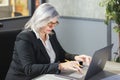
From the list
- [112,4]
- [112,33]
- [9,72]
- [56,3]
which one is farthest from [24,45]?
[56,3]

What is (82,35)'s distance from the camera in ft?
12.5

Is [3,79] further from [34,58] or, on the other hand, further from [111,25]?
[111,25]

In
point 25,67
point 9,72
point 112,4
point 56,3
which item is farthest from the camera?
point 56,3

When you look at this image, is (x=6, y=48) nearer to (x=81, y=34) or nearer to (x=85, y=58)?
(x=85, y=58)

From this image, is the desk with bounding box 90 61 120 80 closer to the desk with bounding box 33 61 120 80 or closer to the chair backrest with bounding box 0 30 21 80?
the desk with bounding box 33 61 120 80

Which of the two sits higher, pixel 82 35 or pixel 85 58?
pixel 85 58

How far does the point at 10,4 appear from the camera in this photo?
4227 mm

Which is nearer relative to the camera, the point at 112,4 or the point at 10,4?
the point at 112,4

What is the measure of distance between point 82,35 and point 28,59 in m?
2.03

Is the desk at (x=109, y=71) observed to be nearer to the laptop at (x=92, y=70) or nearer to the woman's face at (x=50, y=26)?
the laptop at (x=92, y=70)

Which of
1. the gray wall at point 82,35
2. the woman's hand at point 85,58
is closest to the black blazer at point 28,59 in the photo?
the woman's hand at point 85,58

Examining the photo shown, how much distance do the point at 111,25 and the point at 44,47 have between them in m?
1.73

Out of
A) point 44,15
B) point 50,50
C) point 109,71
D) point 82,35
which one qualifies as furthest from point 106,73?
point 82,35

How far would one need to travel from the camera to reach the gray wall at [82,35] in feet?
12.0
